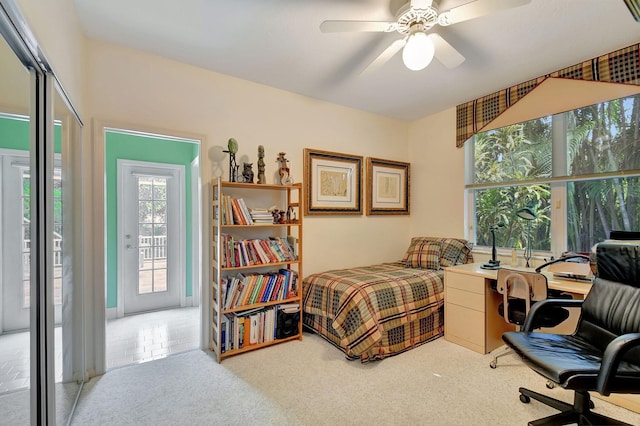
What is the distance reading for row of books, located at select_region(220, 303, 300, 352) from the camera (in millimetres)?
2471

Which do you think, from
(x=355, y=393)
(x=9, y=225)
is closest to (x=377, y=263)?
(x=355, y=393)

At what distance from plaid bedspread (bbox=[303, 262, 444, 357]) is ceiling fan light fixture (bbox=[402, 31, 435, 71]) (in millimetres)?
1730

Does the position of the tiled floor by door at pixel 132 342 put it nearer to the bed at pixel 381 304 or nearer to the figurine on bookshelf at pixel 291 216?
the bed at pixel 381 304

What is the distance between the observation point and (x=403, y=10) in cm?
168

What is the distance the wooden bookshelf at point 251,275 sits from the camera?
96.9 inches

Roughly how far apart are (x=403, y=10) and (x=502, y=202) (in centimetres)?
240

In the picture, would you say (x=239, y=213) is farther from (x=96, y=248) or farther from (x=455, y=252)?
(x=455, y=252)

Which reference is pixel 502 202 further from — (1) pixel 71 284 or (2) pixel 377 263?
(1) pixel 71 284

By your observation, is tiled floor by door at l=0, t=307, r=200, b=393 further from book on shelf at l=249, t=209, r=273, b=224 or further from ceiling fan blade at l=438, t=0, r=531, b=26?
ceiling fan blade at l=438, t=0, r=531, b=26

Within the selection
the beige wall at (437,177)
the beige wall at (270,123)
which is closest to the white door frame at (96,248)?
the beige wall at (270,123)

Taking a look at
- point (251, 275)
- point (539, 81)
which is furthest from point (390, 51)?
point (251, 275)

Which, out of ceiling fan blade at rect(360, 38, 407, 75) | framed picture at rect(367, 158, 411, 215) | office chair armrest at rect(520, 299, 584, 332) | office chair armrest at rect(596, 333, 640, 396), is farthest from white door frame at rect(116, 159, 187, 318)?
office chair armrest at rect(596, 333, 640, 396)

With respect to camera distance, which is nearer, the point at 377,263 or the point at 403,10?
the point at 403,10

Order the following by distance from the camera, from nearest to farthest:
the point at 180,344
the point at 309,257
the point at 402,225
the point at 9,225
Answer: the point at 9,225 < the point at 180,344 < the point at 309,257 < the point at 402,225
